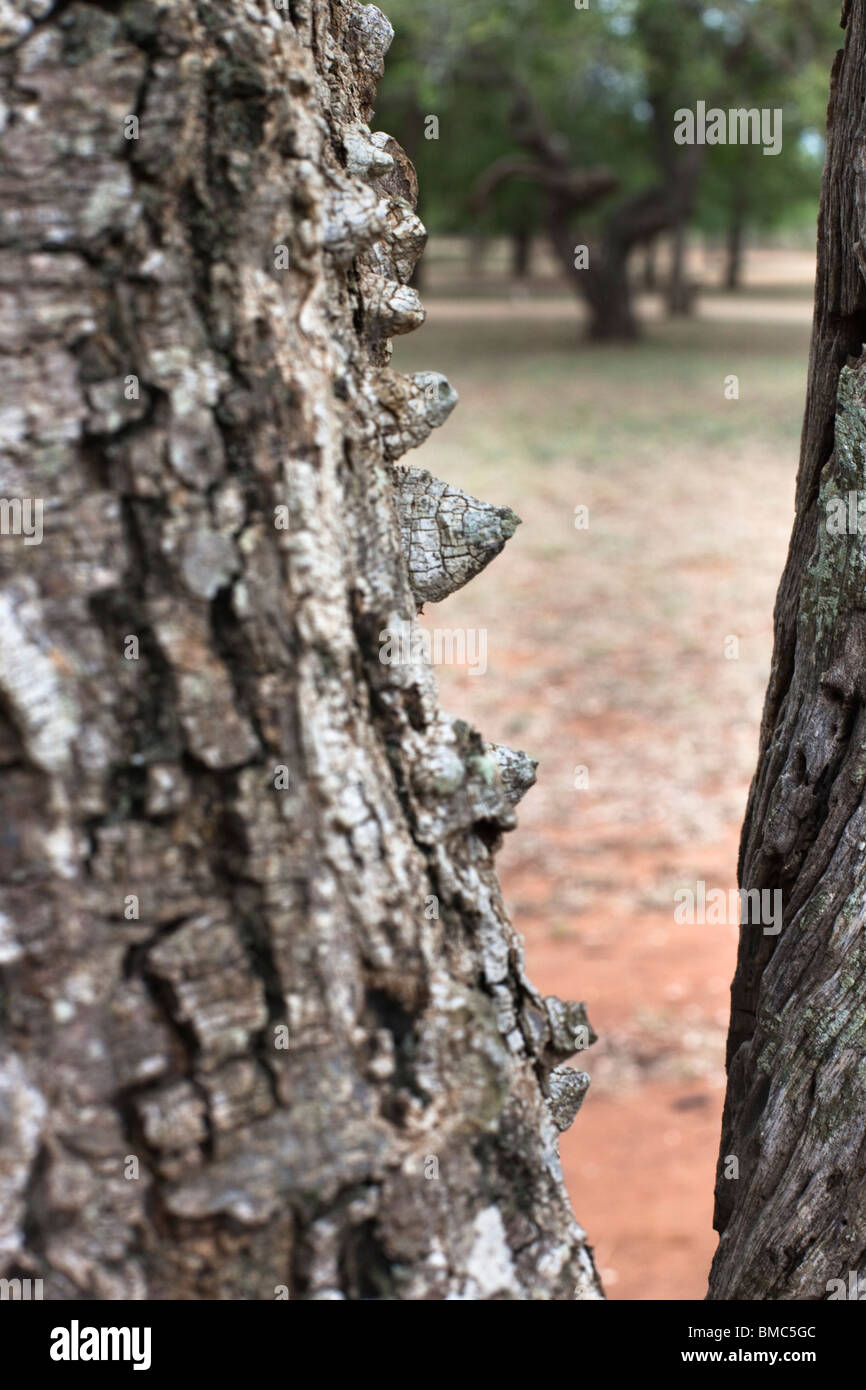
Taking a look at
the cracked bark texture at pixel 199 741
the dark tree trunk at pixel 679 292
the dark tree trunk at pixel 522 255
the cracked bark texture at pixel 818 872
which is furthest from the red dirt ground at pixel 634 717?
the dark tree trunk at pixel 522 255

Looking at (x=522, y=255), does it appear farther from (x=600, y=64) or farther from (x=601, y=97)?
(x=600, y=64)

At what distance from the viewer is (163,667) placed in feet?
3.59

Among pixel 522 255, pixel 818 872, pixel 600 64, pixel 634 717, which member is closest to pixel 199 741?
pixel 818 872

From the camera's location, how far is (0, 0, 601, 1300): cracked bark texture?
105 centimetres

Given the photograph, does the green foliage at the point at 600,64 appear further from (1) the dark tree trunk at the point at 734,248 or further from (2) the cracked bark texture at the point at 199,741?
(2) the cracked bark texture at the point at 199,741

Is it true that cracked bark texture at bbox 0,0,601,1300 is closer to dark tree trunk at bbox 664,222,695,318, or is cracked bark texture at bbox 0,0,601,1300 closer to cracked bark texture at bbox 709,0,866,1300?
cracked bark texture at bbox 709,0,866,1300

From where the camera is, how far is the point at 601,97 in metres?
25.2

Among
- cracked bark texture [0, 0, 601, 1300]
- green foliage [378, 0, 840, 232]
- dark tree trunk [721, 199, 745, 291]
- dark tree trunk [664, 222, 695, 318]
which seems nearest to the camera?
cracked bark texture [0, 0, 601, 1300]

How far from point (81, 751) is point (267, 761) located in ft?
0.55

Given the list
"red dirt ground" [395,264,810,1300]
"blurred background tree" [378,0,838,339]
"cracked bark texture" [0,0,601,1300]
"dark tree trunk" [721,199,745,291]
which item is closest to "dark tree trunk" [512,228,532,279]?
"dark tree trunk" [721,199,745,291]

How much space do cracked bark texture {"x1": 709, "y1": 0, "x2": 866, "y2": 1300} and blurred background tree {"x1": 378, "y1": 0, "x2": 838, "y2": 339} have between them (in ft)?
51.0

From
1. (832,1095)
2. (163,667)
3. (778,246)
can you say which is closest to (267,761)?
(163,667)

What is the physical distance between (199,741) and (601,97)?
2733 centimetres
